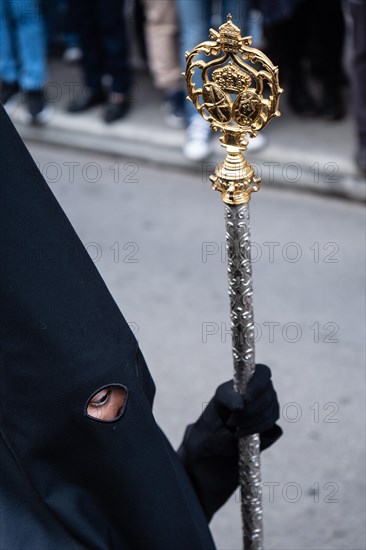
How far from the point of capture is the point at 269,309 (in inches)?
168

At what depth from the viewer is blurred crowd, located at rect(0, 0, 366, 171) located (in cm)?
508

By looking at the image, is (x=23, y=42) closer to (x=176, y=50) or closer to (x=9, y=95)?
(x=9, y=95)

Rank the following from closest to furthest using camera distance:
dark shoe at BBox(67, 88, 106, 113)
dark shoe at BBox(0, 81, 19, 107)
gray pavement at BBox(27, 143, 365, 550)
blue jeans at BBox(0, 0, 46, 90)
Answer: gray pavement at BBox(27, 143, 365, 550)
blue jeans at BBox(0, 0, 46, 90)
dark shoe at BBox(67, 88, 106, 113)
dark shoe at BBox(0, 81, 19, 107)

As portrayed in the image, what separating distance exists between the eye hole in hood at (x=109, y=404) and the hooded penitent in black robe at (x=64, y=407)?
0.01 metres

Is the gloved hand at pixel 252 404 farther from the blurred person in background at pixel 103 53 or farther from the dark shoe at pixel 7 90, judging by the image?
the dark shoe at pixel 7 90

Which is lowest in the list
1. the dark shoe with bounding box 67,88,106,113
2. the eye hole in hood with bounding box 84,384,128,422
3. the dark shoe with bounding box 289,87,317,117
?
the dark shoe with bounding box 67,88,106,113

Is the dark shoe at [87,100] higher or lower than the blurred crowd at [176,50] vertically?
lower

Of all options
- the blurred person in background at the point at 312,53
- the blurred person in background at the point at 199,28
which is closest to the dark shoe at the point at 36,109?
the blurred person in background at the point at 199,28

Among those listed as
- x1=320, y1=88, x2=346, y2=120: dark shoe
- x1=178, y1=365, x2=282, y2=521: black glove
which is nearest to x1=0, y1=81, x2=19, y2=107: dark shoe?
x1=320, y1=88, x2=346, y2=120: dark shoe

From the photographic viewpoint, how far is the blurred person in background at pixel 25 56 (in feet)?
19.1

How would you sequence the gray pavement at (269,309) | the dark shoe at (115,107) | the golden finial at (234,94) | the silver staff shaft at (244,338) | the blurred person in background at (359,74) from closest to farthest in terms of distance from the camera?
the golden finial at (234,94) → the silver staff shaft at (244,338) → the gray pavement at (269,309) → the blurred person in background at (359,74) → the dark shoe at (115,107)

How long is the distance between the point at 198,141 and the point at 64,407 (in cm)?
384

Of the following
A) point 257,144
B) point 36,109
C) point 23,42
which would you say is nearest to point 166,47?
point 257,144

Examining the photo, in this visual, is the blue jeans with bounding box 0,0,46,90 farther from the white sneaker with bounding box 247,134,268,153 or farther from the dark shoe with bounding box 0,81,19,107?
the white sneaker with bounding box 247,134,268,153
